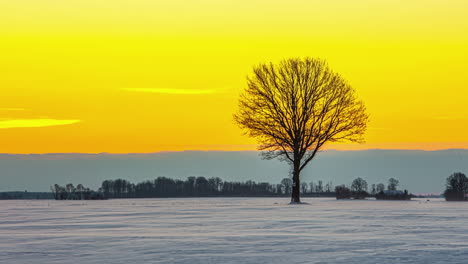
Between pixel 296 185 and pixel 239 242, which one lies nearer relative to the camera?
pixel 239 242

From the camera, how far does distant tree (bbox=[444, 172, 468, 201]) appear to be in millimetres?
62062

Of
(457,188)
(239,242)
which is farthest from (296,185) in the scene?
(239,242)

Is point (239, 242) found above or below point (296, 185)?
below

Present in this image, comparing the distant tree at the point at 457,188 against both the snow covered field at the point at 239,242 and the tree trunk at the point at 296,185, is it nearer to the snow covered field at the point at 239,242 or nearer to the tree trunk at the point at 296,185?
the tree trunk at the point at 296,185

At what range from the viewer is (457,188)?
62.2 metres

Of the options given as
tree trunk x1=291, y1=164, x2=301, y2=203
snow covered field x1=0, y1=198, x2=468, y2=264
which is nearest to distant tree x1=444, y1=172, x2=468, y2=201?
tree trunk x1=291, y1=164, x2=301, y2=203

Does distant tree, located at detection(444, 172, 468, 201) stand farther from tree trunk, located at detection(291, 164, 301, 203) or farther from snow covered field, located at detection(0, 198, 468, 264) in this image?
snow covered field, located at detection(0, 198, 468, 264)

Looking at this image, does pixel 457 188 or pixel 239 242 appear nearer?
pixel 239 242

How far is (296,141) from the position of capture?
174 ft

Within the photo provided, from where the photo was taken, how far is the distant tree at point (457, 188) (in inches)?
2443

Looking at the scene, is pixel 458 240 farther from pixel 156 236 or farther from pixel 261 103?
pixel 261 103

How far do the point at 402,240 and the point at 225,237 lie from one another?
16.0 ft

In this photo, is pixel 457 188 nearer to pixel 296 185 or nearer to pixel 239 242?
pixel 296 185

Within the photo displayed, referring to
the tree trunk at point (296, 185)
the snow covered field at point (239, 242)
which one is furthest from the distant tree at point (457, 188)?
the snow covered field at point (239, 242)
